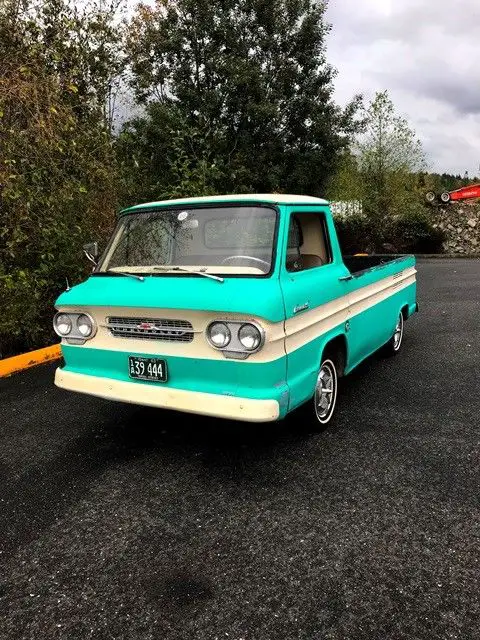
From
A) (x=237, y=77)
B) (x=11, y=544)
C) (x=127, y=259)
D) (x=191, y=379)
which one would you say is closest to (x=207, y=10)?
(x=237, y=77)

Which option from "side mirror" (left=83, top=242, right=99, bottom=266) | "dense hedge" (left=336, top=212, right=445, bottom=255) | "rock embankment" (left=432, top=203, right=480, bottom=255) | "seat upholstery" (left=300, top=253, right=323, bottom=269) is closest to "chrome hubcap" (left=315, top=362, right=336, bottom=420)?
"seat upholstery" (left=300, top=253, right=323, bottom=269)

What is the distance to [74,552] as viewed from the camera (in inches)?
102

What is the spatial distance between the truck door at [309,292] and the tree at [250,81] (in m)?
10.3

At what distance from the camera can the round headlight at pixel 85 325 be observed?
3.54m

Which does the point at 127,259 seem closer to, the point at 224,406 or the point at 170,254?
the point at 170,254

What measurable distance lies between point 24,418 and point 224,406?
228 centimetres

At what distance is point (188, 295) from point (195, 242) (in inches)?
34.0

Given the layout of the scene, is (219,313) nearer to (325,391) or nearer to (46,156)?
(325,391)

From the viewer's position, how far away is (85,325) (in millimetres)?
3557

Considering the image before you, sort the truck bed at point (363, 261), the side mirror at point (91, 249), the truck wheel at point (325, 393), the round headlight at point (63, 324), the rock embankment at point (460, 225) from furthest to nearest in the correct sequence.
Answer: the rock embankment at point (460, 225), the truck bed at point (363, 261), the side mirror at point (91, 249), the truck wheel at point (325, 393), the round headlight at point (63, 324)

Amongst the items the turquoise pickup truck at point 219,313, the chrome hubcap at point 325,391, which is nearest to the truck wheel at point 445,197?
the turquoise pickup truck at point 219,313

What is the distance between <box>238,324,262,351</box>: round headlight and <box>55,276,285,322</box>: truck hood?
0.33ft

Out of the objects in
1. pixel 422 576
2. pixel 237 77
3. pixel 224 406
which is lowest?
pixel 422 576

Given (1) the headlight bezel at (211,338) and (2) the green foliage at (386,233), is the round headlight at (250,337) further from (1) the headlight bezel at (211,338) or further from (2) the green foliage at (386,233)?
(2) the green foliage at (386,233)
